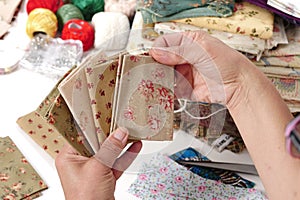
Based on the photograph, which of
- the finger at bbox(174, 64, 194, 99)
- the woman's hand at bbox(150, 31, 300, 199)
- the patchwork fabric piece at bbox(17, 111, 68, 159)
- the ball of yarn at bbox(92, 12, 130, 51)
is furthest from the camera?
the ball of yarn at bbox(92, 12, 130, 51)

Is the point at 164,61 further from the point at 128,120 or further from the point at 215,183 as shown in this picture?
the point at 215,183

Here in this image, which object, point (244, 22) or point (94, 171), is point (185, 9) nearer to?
point (244, 22)

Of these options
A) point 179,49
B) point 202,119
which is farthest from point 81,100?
point 202,119

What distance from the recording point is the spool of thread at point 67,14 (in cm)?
142

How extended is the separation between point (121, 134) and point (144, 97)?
83mm

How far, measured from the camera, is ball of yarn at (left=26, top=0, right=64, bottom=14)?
4.73ft

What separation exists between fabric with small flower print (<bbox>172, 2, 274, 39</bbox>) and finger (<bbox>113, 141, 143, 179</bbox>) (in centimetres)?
37

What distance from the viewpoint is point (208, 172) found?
3.37 feet

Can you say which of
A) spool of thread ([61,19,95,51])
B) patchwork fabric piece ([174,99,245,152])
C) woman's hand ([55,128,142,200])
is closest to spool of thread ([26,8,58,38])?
spool of thread ([61,19,95,51])

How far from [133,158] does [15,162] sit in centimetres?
32

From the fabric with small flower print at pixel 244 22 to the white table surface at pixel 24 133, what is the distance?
0.87 feet

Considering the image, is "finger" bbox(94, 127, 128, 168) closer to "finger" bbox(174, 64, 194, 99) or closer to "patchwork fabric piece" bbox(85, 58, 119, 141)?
"patchwork fabric piece" bbox(85, 58, 119, 141)

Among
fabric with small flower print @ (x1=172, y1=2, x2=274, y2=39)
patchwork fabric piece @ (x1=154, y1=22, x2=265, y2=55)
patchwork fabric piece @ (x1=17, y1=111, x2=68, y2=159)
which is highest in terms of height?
fabric with small flower print @ (x1=172, y1=2, x2=274, y2=39)

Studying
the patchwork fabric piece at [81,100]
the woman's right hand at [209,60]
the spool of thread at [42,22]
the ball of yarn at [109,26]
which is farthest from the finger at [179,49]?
the spool of thread at [42,22]
